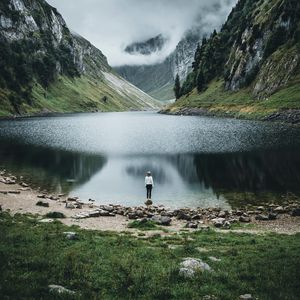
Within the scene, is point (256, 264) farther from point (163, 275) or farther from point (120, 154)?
point (120, 154)

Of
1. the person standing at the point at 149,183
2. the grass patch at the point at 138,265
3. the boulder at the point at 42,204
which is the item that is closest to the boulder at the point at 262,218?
the grass patch at the point at 138,265

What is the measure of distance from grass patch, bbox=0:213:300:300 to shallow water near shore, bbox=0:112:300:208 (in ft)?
64.2

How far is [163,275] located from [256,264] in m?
6.04

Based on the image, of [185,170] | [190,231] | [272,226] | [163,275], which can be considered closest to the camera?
[163,275]

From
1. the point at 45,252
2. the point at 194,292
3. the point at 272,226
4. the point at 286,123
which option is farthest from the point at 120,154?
the point at 286,123

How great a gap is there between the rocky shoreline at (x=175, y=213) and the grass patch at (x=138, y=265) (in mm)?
6690

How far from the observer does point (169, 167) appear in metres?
70.2

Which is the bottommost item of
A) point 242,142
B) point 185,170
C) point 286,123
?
point 185,170

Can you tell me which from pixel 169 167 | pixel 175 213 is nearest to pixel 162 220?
pixel 175 213

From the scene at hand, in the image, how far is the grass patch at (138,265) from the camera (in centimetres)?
1764

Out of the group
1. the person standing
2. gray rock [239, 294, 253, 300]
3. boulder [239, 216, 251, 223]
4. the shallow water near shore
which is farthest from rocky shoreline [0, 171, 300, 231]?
gray rock [239, 294, 253, 300]

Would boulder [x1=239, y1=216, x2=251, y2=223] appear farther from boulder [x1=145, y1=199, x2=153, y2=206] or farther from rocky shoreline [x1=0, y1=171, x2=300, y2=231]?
boulder [x1=145, y1=199, x2=153, y2=206]

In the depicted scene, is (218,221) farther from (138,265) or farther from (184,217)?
(138,265)

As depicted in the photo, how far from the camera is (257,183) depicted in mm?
58125
